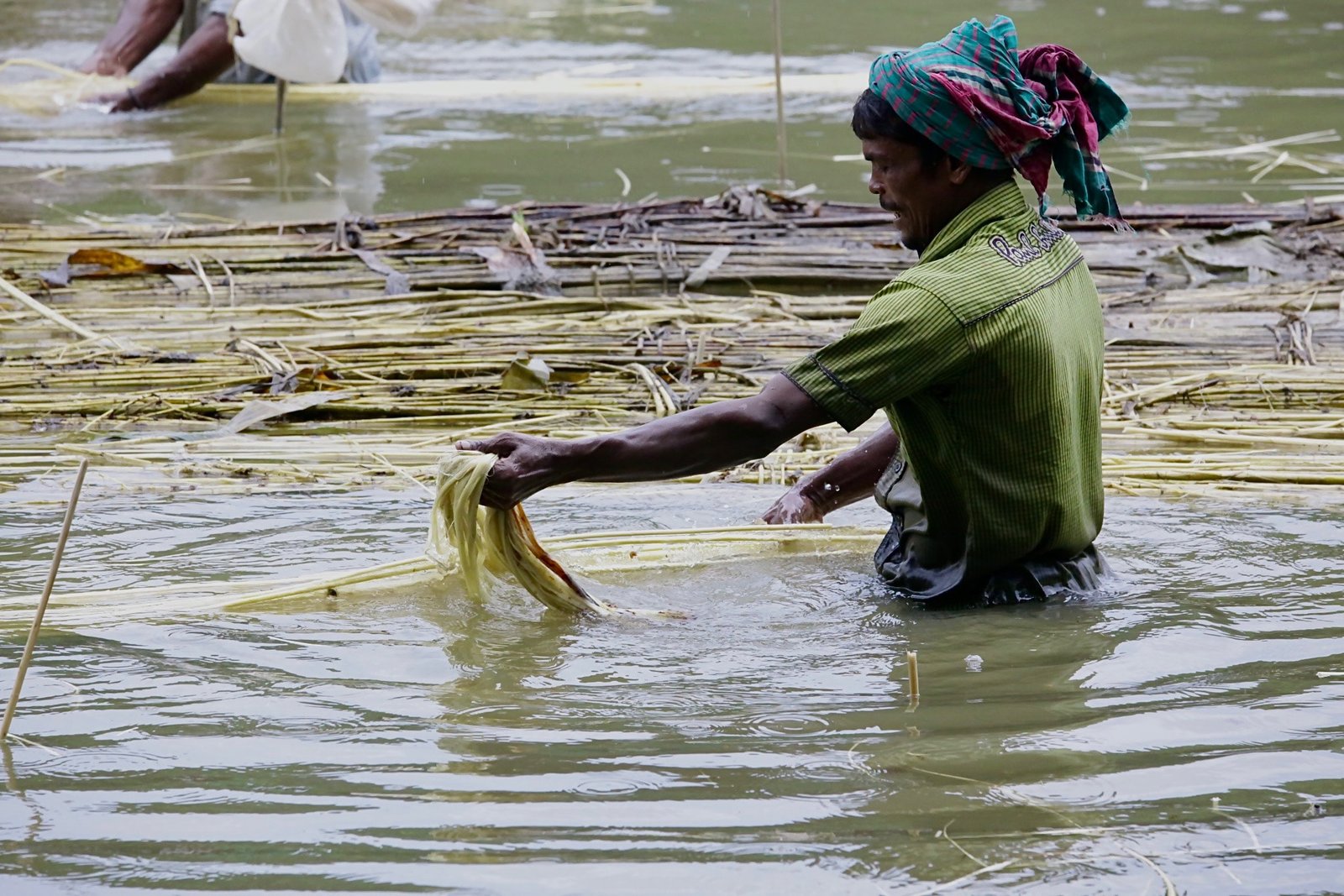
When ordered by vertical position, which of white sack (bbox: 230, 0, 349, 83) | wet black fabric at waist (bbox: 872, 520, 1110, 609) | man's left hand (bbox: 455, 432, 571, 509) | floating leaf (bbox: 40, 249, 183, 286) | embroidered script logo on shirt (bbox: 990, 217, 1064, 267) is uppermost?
embroidered script logo on shirt (bbox: 990, 217, 1064, 267)

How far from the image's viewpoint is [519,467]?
8.78ft

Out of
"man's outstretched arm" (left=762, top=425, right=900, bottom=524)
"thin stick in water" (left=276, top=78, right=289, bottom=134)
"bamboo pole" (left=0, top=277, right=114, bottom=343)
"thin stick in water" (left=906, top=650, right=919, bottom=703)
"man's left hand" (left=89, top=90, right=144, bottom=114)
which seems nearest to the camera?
"thin stick in water" (left=906, top=650, right=919, bottom=703)

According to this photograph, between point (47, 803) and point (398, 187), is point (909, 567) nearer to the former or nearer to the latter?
point (47, 803)

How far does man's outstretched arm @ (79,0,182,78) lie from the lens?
30.7 ft

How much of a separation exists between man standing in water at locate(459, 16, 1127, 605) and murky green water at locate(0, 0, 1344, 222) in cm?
375

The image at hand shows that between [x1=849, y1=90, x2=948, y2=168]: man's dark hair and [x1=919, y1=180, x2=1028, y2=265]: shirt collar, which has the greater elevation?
[x1=849, y1=90, x2=948, y2=168]: man's dark hair

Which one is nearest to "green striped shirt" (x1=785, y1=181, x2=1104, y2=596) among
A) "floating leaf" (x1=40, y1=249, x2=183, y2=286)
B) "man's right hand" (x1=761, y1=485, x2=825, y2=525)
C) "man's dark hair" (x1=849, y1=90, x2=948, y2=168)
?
"man's dark hair" (x1=849, y1=90, x2=948, y2=168)

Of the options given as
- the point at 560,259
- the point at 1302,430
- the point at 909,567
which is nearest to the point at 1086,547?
the point at 909,567

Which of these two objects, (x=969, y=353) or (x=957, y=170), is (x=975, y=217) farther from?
(x=969, y=353)

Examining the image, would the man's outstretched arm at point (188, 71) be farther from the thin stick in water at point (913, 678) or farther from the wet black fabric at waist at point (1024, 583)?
the thin stick in water at point (913, 678)

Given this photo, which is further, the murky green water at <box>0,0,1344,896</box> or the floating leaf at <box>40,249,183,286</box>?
the floating leaf at <box>40,249,183,286</box>

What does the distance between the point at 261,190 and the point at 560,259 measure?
8.85ft

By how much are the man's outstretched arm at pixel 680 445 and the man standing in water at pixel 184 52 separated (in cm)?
682

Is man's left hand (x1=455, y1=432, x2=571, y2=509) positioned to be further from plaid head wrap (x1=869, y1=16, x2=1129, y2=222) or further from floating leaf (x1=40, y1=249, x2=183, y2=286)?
floating leaf (x1=40, y1=249, x2=183, y2=286)
